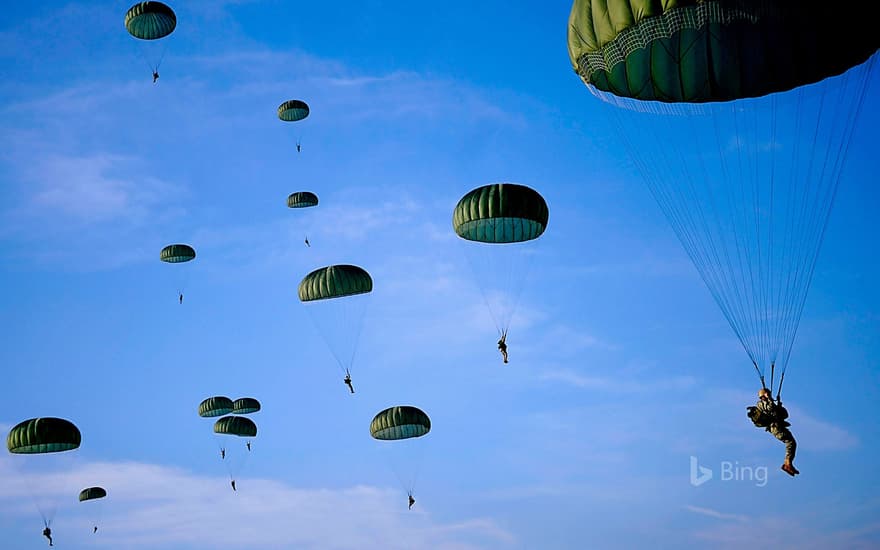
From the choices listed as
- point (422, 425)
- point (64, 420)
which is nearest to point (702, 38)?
point (422, 425)

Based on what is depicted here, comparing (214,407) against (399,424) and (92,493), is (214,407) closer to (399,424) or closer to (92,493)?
(92,493)

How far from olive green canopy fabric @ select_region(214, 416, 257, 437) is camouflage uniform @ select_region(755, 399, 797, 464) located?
4339 centimetres

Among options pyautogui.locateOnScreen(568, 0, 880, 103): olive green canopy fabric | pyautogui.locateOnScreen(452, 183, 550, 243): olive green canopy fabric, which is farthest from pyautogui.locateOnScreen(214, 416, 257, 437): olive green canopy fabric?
pyautogui.locateOnScreen(568, 0, 880, 103): olive green canopy fabric

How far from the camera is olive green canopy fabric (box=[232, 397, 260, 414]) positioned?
63.6m

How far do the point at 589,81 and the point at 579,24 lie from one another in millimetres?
1746

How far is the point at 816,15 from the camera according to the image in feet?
74.8

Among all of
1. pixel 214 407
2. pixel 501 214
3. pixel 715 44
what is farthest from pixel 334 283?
pixel 715 44

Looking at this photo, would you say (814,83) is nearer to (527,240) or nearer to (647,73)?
(647,73)

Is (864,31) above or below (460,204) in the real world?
below

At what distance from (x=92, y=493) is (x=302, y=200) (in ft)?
76.1

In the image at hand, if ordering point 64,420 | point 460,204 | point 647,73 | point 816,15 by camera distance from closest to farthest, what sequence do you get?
point 816,15 → point 647,73 → point 460,204 → point 64,420

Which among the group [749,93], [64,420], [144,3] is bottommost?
[64,420]

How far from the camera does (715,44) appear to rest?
23766 millimetres

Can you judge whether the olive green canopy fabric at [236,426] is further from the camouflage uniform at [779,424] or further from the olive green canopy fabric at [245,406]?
the camouflage uniform at [779,424]
